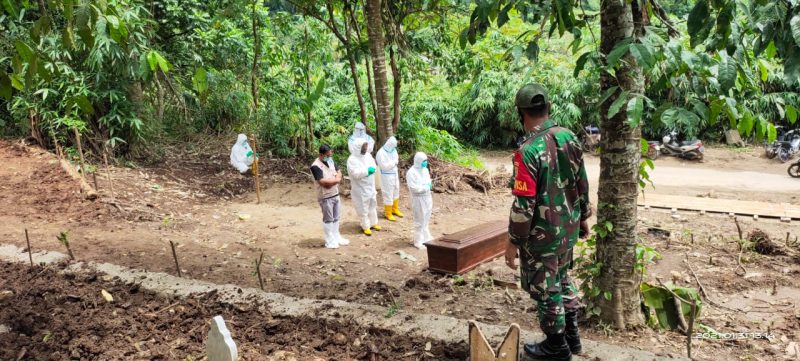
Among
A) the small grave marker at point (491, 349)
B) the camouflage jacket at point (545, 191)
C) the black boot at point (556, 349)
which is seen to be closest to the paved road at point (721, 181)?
the camouflage jacket at point (545, 191)

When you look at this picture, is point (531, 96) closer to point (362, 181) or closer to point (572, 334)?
point (572, 334)

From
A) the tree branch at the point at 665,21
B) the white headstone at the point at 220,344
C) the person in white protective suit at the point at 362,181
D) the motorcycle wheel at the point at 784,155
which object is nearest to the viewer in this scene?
the white headstone at the point at 220,344

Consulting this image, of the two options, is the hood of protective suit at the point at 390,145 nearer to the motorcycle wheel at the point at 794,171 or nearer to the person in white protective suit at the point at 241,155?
the person in white protective suit at the point at 241,155

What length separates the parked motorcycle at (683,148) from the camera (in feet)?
43.3

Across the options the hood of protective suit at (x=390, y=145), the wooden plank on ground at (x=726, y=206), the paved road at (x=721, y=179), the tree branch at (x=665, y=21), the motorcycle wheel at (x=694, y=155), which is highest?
the tree branch at (x=665, y=21)

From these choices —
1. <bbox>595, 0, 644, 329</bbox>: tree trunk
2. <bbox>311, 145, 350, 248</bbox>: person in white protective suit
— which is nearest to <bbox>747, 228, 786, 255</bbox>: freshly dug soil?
<bbox>595, 0, 644, 329</bbox>: tree trunk

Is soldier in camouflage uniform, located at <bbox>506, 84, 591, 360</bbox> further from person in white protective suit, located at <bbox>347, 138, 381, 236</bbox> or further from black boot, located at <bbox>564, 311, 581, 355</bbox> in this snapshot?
person in white protective suit, located at <bbox>347, 138, 381, 236</bbox>

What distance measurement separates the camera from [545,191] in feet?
8.09

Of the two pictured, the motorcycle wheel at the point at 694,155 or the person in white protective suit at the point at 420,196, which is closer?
the person in white protective suit at the point at 420,196

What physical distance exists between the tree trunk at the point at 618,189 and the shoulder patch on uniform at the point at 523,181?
2.22ft

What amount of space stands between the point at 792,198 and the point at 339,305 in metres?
9.39

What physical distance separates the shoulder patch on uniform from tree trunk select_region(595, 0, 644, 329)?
0.68 m

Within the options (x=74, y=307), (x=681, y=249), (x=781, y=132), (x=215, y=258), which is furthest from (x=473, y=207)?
(x=781, y=132)

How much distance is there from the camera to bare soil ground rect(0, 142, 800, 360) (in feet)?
11.7
